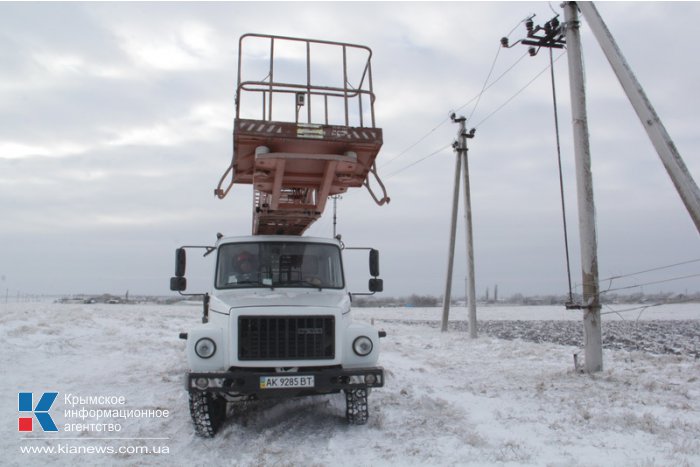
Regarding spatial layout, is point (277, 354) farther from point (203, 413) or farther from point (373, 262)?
point (373, 262)

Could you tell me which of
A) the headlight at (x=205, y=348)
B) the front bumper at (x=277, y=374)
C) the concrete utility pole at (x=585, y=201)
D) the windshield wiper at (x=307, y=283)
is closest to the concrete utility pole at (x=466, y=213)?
the concrete utility pole at (x=585, y=201)

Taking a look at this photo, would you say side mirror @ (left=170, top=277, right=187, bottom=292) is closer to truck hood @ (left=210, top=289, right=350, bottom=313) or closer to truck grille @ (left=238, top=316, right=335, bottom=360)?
truck hood @ (left=210, top=289, right=350, bottom=313)

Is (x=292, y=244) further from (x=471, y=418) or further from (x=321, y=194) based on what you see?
(x=471, y=418)

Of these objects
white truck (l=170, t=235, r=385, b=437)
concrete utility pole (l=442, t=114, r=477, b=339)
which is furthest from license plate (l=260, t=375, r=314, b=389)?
concrete utility pole (l=442, t=114, r=477, b=339)

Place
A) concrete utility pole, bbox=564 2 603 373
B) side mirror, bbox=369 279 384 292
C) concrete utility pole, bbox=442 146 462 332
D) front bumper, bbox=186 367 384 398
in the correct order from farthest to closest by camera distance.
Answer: concrete utility pole, bbox=442 146 462 332 → concrete utility pole, bbox=564 2 603 373 → side mirror, bbox=369 279 384 292 → front bumper, bbox=186 367 384 398

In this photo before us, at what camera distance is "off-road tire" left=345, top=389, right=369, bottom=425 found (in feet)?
21.9

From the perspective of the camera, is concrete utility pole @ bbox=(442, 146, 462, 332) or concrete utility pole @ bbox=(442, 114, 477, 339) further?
concrete utility pole @ bbox=(442, 146, 462, 332)

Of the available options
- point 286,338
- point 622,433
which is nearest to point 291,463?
point 286,338

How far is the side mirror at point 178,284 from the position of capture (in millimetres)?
8148

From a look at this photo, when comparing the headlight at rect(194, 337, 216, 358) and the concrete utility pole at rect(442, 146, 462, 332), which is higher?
the concrete utility pole at rect(442, 146, 462, 332)

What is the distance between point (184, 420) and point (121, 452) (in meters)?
1.47

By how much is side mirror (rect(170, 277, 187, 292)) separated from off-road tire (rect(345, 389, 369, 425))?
3158 mm

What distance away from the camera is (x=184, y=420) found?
7273 millimetres

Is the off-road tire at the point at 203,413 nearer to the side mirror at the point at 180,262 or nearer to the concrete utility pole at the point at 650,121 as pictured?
the side mirror at the point at 180,262
